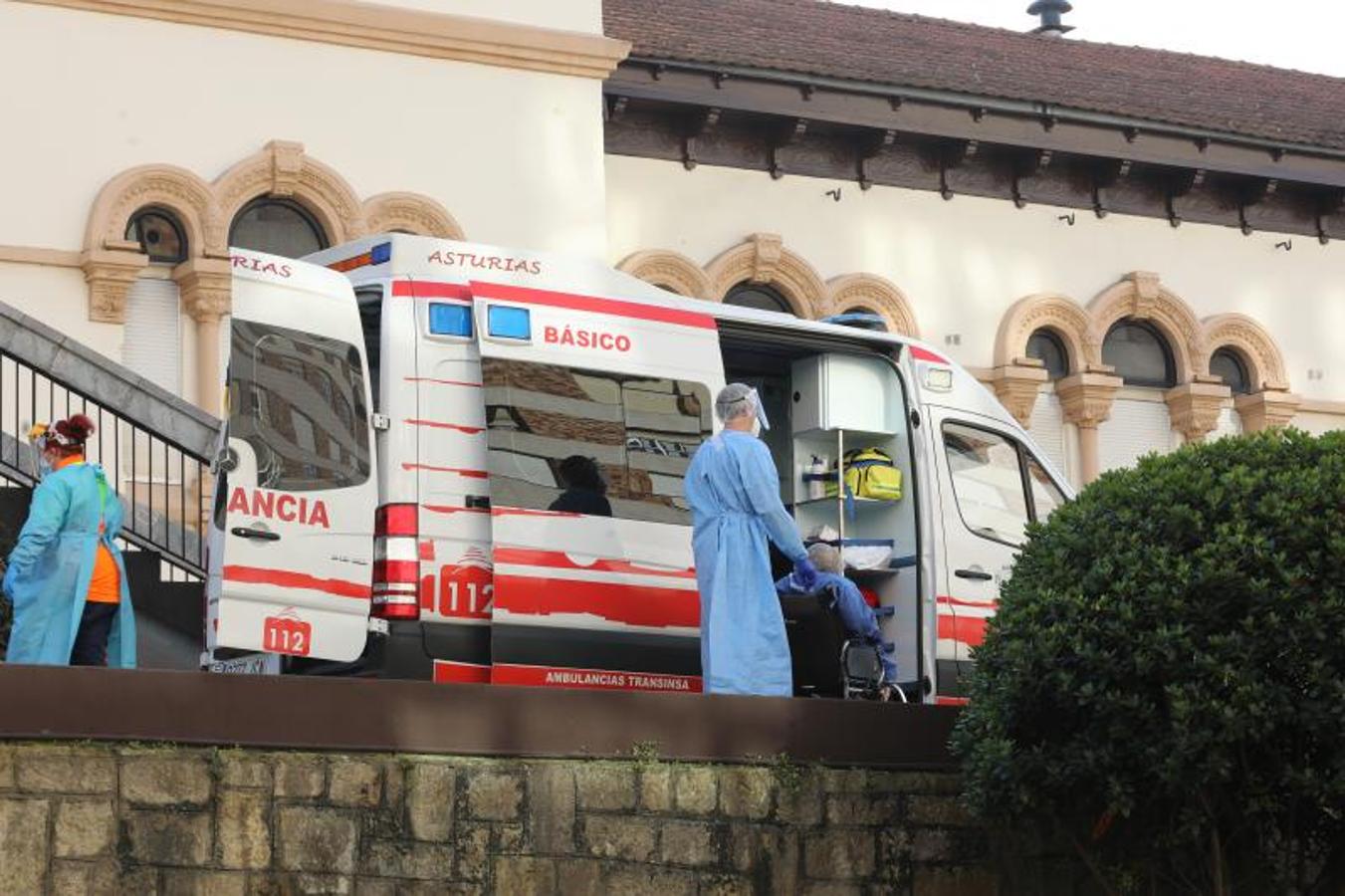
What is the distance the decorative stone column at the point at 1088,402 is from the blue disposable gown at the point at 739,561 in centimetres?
1480

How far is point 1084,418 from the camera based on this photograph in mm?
26906

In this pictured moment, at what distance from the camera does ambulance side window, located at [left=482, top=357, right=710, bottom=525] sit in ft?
40.5

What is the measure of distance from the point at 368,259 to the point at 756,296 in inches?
512

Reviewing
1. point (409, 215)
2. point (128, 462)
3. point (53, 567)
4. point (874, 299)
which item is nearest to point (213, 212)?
point (409, 215)

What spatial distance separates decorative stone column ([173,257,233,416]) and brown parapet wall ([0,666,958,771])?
11.0 meters

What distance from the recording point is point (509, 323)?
489 inches

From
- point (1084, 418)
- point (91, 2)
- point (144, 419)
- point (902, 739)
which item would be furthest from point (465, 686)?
point (1084, 418)

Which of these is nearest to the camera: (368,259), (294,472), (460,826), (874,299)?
(460,826)

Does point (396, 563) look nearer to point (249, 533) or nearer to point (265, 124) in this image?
point (249, 533)

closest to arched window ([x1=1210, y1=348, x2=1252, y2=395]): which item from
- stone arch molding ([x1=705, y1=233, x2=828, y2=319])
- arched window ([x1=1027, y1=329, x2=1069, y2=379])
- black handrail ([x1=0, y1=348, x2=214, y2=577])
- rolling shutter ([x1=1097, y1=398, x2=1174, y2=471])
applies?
rolling shutter ([x1=1097, y1=398, x2=1174, y2=471])

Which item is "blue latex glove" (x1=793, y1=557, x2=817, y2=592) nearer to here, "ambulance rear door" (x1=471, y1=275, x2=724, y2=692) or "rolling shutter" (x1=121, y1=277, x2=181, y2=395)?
"ambulance rear door" (x1=471, y1=275, x2=724, y2=692)

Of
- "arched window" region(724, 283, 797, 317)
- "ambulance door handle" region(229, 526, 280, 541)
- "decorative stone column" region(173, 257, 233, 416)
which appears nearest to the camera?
"ambulance door handle" region(229, 526, 280, 541)

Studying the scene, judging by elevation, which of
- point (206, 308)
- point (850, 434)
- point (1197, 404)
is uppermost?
point (1197, 404)

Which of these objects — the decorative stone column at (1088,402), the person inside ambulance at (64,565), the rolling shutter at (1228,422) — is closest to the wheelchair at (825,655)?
the person inside ambulance at (64,565)
